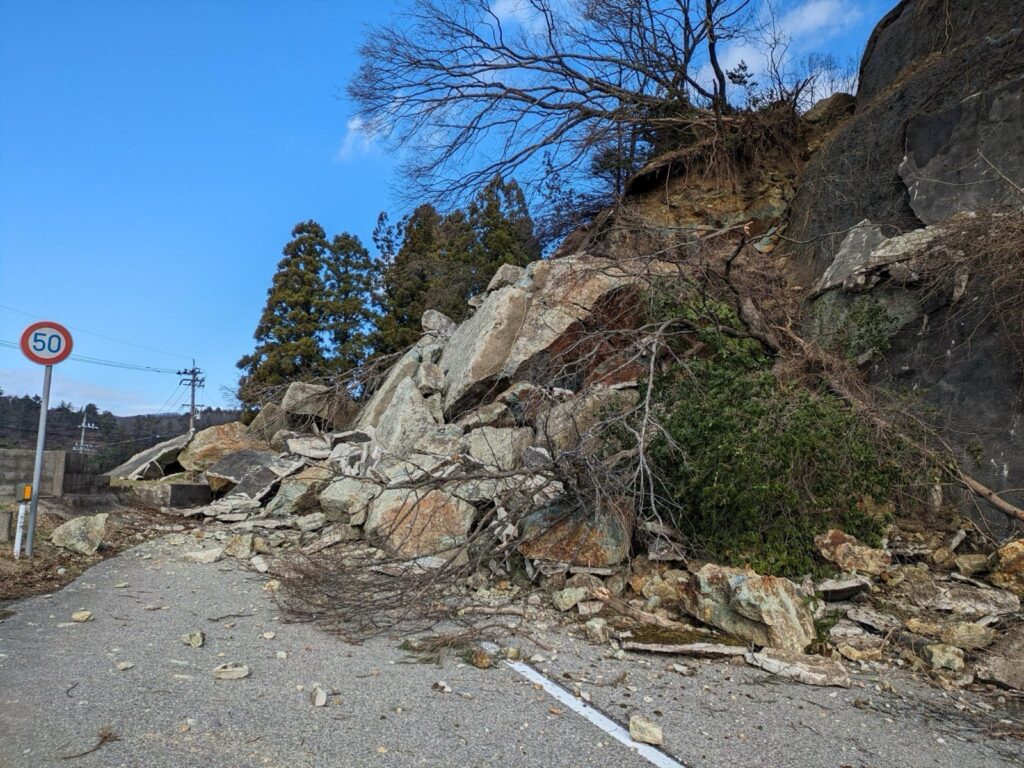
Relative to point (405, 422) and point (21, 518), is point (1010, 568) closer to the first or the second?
point (405, 422)

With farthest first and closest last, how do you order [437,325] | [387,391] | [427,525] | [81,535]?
1. [437,325]
2. [387,391]
3. [81,535]
4. [427,525]

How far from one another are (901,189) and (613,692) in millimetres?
8165

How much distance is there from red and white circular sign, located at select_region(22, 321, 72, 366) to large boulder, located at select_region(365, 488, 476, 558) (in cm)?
401

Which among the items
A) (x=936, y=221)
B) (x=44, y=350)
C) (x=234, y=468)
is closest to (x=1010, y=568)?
(x=936, y=221)

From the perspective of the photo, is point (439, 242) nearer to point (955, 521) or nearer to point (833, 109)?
point (833, 109)

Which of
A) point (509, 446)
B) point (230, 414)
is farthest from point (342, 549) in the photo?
point (230, 414)

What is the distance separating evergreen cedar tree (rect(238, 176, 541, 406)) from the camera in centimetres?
1973

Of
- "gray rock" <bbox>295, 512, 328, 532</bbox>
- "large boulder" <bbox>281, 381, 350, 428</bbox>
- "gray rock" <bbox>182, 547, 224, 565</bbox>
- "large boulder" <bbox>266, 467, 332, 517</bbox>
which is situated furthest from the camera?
"large boulder" <bbox>281, 381, 350, 428</bbox>

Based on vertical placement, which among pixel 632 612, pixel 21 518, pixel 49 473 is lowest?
pixel 632 612

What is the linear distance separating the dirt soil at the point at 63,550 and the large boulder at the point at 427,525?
306 cm

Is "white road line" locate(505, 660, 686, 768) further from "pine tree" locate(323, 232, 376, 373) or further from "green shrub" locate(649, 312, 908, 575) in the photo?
"pine tree" locate(323, 232, 376, 373)

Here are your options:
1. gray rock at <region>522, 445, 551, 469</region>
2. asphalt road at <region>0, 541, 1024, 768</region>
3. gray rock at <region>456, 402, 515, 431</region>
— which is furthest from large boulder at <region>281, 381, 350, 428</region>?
asphalt road at <region>0, 541, 1024, 768</region>

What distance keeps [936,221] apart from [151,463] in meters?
13.4

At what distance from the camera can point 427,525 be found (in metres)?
6.87
